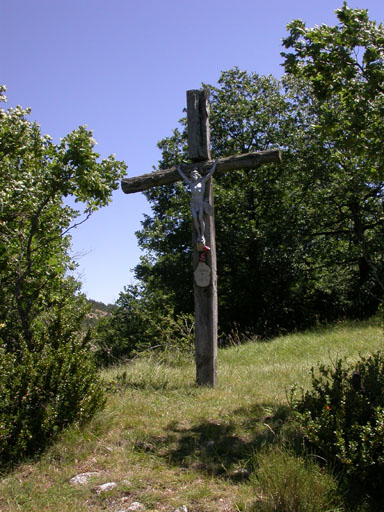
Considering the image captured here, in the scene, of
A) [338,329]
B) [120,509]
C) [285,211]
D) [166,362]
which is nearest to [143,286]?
[285,211]

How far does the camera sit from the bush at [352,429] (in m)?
3.94

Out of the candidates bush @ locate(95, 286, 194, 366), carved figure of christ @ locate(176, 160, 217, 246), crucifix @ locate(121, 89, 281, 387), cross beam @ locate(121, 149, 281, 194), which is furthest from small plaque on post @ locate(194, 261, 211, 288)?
bush @ locate(95, 286, 194, 366)

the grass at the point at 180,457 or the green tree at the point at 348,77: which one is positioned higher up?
the green tree at the point at 348,77

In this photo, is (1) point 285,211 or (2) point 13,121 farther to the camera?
(1) point 285,211

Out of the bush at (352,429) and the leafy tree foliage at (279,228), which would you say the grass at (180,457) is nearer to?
the bush at (352,429)

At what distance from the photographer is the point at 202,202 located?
692cm

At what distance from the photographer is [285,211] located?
17312 millimetres

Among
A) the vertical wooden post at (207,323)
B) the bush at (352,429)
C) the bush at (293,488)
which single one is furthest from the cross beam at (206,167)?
the bush at (293,488)

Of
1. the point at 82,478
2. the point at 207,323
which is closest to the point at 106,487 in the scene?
the point at 82,478

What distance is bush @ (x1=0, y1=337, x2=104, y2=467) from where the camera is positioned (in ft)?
15.5

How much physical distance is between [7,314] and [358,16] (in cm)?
620

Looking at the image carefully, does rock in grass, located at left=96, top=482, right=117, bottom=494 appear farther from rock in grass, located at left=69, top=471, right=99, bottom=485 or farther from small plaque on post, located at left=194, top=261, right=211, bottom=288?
small plaque on post, located at left=194, top=261, right=211, bottom=288

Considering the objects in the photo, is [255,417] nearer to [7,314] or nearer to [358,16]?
[7,314]

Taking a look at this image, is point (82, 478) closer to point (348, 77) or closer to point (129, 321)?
point (348, 77)
